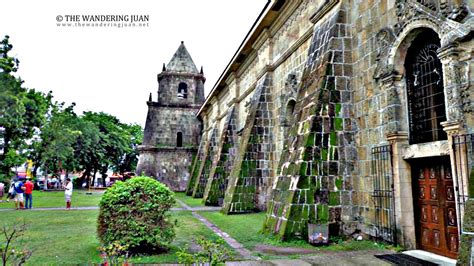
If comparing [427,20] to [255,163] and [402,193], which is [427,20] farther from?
[255,163]

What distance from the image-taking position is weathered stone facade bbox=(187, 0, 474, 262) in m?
4.97

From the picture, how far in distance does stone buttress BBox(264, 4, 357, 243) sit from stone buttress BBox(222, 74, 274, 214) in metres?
4.23

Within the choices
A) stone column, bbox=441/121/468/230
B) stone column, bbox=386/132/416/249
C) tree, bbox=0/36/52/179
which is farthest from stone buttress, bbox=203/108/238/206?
tree, bbox=0/36/52/179

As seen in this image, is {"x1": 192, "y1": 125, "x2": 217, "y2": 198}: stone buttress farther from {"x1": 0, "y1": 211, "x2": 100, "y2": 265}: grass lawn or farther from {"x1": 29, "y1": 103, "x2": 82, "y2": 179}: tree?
{"x1": 29, "y1": 103, "x2": 82, "y2": 179}: tree

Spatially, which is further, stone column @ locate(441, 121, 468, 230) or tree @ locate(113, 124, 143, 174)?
tree @ locate(113, 124, 143, 174)

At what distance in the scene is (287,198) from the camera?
6984 millimetres

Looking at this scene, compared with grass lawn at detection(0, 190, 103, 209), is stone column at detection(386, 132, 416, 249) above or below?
above

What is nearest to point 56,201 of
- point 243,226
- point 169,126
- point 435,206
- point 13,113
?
point 13,113

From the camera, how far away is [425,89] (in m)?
5.92

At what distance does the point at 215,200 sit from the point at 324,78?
959 centimetres

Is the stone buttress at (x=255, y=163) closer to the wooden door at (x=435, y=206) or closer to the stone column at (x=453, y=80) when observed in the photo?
the wooden door at (x=435, y=206)

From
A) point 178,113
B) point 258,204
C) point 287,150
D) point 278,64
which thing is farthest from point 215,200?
point 178,113

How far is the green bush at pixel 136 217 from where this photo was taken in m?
5.77

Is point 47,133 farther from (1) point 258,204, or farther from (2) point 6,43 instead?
(1) point 258,204
